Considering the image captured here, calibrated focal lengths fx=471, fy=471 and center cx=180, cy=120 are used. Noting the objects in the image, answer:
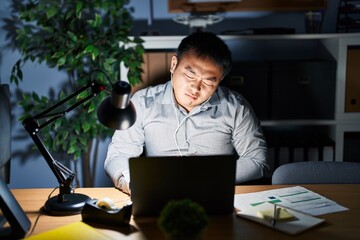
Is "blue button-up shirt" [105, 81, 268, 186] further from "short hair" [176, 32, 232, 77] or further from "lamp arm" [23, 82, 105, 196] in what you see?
"lamp arm" [23, 82, 105, 196]

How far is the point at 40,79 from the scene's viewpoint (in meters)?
2.98

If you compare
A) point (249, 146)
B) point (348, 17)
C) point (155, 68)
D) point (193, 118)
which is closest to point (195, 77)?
point (193, 118)

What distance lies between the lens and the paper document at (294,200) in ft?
4.79

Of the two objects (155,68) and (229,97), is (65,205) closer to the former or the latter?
(229,97)

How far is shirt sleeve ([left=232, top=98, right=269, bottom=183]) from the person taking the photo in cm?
187

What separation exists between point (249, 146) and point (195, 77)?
385 millimetres

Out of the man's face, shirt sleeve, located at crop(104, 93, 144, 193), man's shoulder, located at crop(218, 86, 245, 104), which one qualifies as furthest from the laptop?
man's shoulder, located at crop(218, 86, 245, 104)

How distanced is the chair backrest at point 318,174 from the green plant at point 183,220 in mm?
861

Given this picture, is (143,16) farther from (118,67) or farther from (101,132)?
(101,132)

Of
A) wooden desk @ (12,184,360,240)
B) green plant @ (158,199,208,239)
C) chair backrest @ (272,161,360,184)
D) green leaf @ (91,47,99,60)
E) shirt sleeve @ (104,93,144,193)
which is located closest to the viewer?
green plant @ (158,199,208,239)

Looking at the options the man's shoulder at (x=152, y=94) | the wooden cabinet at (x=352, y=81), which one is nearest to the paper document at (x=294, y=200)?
the man's shoulder at (x=152, y=94)

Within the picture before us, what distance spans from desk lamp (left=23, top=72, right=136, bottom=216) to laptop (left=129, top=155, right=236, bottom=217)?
0.50 ft

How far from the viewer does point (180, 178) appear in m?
1.30

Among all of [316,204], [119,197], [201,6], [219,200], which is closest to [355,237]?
[316,204]
